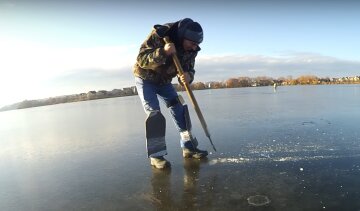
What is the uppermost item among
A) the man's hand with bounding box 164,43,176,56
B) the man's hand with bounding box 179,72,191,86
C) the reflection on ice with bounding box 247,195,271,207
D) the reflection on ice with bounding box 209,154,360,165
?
the man's hand with bounding box 164,43,176,56

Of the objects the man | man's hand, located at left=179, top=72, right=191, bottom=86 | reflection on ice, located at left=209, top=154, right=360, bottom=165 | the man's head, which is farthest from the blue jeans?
reflection on ice, located at left=209, top=154, right=360, bottom=165

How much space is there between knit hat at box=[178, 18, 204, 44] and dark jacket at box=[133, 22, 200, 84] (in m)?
0.11

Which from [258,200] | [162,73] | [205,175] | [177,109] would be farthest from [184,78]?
[258,200]

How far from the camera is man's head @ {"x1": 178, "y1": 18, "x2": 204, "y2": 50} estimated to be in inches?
174

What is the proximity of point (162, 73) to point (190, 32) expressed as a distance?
721 millimetres

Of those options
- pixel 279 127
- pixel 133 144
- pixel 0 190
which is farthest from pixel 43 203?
pixel 279 127

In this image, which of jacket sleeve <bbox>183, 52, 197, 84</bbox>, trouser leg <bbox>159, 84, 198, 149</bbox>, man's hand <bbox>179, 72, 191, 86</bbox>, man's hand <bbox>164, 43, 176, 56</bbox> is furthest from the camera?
trouser leg <bbox>159, 84, 198, 149</bbox>

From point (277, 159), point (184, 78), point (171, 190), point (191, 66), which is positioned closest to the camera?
point (171, 190)

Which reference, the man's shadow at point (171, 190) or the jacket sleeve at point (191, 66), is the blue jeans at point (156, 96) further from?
the man's shadow at point (171, 190)

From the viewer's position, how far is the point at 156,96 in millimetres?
4910

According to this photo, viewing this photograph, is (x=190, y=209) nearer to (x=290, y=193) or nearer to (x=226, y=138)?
(x=290, y=193)

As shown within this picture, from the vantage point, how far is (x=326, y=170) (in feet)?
12.1

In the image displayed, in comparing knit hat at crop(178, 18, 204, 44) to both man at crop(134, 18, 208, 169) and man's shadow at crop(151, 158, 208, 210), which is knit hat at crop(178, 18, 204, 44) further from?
man's shadow at crop(151, 158, 208, 210)

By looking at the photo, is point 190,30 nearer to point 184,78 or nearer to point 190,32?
point 190,32
